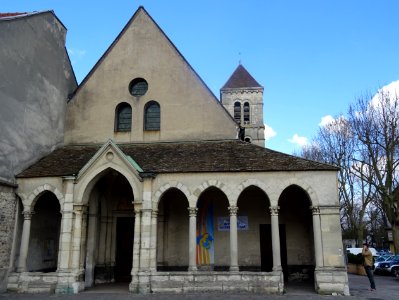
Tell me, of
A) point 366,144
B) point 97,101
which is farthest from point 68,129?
point 366,144

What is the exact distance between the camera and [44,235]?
1659 centimetres

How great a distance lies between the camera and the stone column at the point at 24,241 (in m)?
14.2

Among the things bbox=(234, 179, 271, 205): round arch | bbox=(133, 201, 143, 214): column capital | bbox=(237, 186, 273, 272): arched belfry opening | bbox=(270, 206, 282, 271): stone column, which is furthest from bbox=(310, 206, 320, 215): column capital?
bbox=(133, 201, 143, 214): column capital

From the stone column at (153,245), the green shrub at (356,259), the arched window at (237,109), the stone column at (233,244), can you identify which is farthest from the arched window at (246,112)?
the stone column at (153,245)

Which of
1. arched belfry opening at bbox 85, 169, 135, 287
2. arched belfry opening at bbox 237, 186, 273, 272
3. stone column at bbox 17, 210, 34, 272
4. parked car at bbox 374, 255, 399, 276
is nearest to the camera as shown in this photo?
stone column at bbox 17, 210, 34, 272

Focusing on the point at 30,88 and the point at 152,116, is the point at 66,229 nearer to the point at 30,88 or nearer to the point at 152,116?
the point at 30,88

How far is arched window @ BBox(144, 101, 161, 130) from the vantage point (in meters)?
18.2

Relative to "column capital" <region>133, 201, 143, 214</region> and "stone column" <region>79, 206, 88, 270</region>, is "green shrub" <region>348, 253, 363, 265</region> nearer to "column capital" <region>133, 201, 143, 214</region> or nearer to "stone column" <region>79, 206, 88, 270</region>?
"column capital" <region>133, 201, 143, 214</region>

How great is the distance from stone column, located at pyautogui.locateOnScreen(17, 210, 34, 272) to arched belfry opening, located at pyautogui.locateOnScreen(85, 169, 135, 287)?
2.35 metres

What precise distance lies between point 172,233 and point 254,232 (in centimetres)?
377

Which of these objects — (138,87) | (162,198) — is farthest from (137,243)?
(138,87)

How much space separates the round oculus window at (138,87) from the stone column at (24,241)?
24.8 ft

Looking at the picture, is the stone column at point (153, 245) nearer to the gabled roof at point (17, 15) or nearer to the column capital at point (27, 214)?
the column capital at point (27, 214)

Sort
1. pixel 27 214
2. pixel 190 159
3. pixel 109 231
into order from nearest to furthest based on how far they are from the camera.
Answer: pixel 27 214 < pixel 190 159 < pixel 109 231
